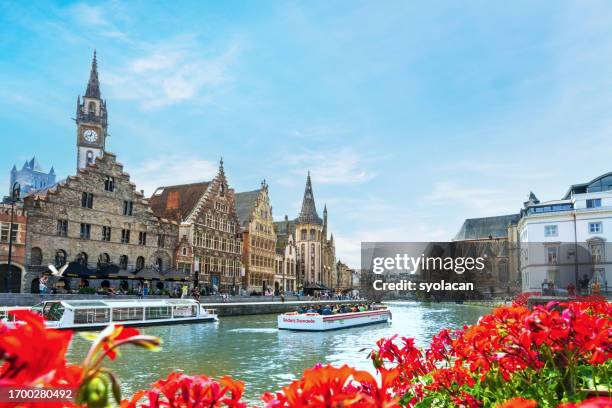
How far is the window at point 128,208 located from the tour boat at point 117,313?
1569 centimetres

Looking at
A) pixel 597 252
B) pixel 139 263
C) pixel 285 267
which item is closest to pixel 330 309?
pixel 139 263

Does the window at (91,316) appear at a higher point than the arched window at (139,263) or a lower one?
lower

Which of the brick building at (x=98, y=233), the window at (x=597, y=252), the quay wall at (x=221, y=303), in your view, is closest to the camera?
the quay wall at (x=221, y=303)

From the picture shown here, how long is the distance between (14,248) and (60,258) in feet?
14.8

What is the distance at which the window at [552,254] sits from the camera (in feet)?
202

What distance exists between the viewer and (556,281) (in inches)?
2424

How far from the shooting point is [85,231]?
1892 inches

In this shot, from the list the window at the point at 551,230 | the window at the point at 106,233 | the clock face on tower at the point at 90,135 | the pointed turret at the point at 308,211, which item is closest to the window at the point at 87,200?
the window at the point at 106,233

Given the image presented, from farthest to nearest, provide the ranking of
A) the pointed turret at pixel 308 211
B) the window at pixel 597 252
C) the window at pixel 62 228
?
the pointed turret at pixel 308 211, the window at pixel 597 252, the window at pixel 62 228

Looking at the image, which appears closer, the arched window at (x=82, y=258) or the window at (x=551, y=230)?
the arched window at (x=82, y=258)

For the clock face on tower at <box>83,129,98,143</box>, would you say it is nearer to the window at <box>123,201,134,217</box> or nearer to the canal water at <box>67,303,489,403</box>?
the window at <box>123,201,134,217</box>

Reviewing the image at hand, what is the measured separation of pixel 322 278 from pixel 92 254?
76104 millimetres

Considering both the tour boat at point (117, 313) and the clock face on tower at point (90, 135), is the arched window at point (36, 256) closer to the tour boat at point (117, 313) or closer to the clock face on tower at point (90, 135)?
the tour boat at point (117, 313)

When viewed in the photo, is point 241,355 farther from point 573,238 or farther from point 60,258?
point 573,238
